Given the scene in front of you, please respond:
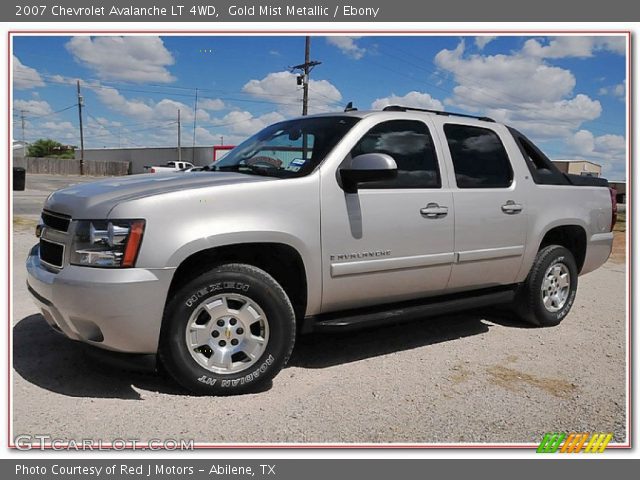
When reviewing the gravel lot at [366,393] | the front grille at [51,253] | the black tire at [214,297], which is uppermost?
the front grille at [51,253]

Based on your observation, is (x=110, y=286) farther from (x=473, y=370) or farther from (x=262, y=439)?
(x=473, y=370)

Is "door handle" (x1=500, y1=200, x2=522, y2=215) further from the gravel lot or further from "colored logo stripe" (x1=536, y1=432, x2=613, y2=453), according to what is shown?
"colored logo stripe" (x1=536, y1=432, x2=613, y2=453)

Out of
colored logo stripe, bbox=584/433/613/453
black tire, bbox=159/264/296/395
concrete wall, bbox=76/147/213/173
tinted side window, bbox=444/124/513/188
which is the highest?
concrete wall, bbox=76/147/213/173

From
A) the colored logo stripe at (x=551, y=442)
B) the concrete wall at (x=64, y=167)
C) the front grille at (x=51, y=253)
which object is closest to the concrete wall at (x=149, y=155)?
the concrete wall at (x=64, y=167)

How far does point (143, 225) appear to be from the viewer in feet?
10.5

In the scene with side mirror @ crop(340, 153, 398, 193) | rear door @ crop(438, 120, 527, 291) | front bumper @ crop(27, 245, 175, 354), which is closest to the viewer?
front bumper @ crop(27, 245, 175, 354)

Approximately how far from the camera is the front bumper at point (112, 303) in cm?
317

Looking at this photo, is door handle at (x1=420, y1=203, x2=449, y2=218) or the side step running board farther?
door handle at (x1=420, y1=203, x2=449, y2=218)

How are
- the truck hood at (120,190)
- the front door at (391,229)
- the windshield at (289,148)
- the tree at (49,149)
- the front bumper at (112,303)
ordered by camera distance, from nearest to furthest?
the front bumper at (112,303), the truck hood at (120,190), the front door at (391,229), the windshield at (289,148), the tree at (49,149)

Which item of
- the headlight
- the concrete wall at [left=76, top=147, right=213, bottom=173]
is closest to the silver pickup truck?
the headlight

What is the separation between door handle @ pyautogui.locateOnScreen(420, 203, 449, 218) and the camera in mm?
4289

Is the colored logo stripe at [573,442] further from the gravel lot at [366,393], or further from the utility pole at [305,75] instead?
the utility pole at [305,75]

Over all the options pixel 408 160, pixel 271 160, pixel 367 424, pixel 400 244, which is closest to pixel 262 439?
pixel 367 424

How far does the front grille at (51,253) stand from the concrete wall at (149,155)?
45.1 metres
